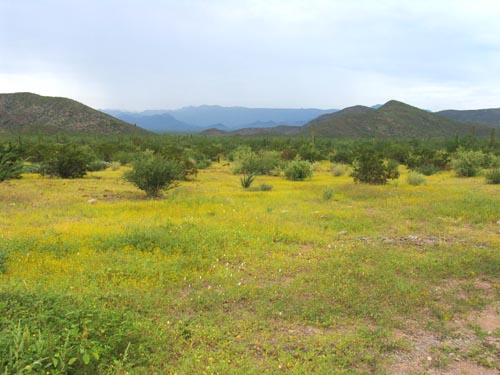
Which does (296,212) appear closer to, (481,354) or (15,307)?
(481,354)

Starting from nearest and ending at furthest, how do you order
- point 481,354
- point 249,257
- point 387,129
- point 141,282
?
point 481,354
point 141,282
point 249,257
point 387,129

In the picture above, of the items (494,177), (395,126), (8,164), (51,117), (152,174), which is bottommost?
(494,177)

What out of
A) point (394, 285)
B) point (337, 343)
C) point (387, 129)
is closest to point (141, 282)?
point (337, 343)

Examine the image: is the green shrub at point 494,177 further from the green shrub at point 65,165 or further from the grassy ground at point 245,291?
the green shrub at point 65,165

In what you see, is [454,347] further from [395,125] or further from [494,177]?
[395,125]

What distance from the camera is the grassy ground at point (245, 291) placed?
404 cm

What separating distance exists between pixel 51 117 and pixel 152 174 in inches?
3191

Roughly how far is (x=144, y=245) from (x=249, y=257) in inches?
84.3

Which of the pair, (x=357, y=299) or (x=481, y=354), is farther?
(x=357, y=299)

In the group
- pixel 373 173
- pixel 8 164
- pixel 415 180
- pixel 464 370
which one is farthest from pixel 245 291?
pixel 415 180

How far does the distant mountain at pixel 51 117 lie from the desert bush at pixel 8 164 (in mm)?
65715

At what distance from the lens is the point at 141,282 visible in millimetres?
6020

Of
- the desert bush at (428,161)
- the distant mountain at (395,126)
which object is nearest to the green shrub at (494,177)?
the desert bush at (428,161)

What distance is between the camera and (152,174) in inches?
555
